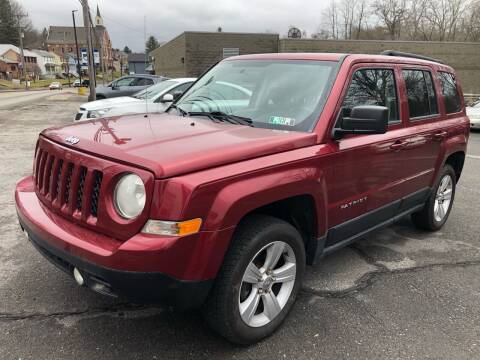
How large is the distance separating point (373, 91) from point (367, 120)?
0.84 meters

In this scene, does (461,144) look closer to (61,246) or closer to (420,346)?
(420,346)

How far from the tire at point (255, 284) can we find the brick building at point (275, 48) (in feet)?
79.4

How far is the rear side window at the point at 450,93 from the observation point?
4789 mm

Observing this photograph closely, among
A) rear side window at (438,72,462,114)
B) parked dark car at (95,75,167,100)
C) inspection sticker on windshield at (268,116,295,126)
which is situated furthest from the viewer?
parked dark car at (95,75,167,100)

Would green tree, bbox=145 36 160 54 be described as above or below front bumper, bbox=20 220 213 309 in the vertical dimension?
above

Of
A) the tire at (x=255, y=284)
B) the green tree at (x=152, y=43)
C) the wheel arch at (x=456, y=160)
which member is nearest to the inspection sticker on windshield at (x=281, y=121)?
the tire at (x=255, y=284)

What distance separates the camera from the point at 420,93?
431 centimetres

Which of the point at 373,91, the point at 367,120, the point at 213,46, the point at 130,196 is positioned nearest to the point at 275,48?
the point at 213,46

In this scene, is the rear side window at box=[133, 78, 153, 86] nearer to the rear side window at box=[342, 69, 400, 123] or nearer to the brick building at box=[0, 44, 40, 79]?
the rear side window at box=[342, 69, 400, 123]

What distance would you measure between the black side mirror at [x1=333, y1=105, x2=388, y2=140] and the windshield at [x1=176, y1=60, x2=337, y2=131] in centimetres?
26

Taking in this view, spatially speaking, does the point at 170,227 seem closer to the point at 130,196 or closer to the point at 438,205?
the point at 130,196

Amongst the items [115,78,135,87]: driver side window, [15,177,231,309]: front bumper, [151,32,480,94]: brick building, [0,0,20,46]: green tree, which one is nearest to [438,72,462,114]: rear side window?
[15,177,231,309]: front bumper

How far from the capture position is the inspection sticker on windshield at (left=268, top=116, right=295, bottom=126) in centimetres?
322

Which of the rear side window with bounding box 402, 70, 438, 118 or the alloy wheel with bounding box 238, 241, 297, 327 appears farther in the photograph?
the rear side window with bounding box 402, 70, 438, 118
